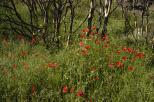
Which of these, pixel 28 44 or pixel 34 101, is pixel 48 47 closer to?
pixel 28 44

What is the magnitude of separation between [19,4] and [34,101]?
8663 mm

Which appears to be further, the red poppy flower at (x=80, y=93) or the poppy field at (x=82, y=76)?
the poppy field at (x=82, y=76)

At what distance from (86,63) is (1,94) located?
1.43 m

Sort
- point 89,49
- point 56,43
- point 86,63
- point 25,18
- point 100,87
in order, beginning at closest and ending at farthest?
point 100,87, point 86,63, point 89,49, point 56,43, point 25,18

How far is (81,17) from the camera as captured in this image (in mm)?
12469

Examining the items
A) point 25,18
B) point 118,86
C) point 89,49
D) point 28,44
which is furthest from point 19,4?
point 118,86

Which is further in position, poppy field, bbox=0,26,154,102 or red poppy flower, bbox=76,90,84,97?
poppy field, bbox=0,26,154,102

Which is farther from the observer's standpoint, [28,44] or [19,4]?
[19,4]

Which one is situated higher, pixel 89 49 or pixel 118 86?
pixel 89 49

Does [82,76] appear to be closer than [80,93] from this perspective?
No

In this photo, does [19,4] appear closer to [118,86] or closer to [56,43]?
[56,43]

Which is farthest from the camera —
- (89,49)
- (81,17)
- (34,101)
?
(81,17)

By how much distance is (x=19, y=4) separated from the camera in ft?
41.9

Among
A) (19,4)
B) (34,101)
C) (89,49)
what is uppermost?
(19,4)
